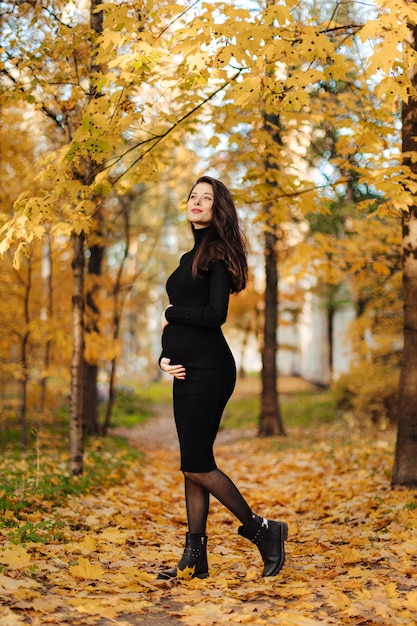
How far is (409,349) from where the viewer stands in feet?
19.4

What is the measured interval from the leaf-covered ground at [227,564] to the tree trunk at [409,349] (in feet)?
0.93

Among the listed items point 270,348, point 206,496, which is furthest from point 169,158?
point 270,348

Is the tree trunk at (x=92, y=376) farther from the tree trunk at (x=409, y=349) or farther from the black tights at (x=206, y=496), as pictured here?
the black tights at (x=206, y=496)

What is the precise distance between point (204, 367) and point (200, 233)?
0.84 meters

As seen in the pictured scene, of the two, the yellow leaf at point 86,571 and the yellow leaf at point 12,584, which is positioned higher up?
the yellow leaf at point 12,584

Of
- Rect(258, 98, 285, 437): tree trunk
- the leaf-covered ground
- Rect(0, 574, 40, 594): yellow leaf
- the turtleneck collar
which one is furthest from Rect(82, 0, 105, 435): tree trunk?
Rect(0, 574, 40, 594): yellow leaf

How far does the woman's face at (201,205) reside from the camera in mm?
3814

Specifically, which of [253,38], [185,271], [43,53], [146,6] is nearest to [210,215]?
[185,271]

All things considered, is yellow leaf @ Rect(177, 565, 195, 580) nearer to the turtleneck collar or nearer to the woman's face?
the turtleneck collar

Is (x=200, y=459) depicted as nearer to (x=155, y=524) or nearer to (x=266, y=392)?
(x=155, y=524)

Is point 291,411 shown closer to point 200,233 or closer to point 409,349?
point 409,349

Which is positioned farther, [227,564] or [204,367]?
[227,564]

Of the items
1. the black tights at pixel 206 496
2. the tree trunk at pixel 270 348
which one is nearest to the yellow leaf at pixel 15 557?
the black tights at pixel 206 496

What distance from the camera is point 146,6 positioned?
4594mm
